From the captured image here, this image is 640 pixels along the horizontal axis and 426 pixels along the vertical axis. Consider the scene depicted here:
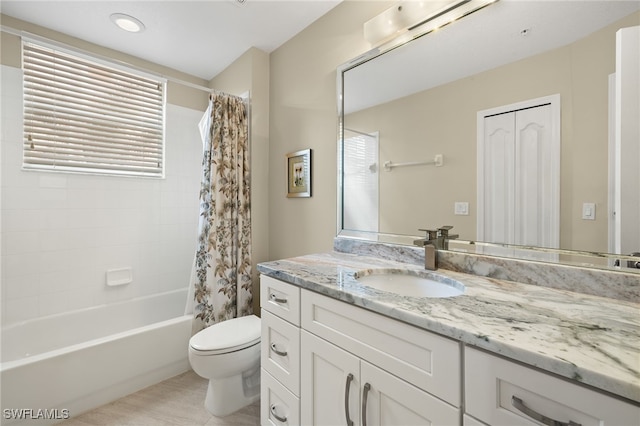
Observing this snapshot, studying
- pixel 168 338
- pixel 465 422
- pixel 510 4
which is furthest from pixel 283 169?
pixel 465 422

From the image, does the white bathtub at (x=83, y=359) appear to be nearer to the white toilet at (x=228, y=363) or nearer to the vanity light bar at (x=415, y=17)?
the white toilet at (x=228, y=363)

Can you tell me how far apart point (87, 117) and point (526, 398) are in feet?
9.86

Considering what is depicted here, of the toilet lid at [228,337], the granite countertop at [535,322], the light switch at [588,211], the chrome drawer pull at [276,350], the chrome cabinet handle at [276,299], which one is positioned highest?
the light switch at [588,211]

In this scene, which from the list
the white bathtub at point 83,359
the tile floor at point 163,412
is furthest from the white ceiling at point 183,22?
the tile floor at point 163,412

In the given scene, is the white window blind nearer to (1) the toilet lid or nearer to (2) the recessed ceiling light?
(2) the recessed ceiling light

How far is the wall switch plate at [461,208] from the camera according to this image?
47.2 inches

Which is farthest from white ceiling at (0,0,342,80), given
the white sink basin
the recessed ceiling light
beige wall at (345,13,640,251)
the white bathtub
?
the white bathtub

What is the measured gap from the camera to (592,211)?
907 millimetres

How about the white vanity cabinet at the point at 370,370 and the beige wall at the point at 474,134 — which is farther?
the beige wall at the point at 474,134

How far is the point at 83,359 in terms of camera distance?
155 cm

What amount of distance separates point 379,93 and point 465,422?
145 cm

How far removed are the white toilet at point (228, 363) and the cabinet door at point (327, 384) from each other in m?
0.62

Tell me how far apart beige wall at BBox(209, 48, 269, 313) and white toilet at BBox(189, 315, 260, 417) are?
0.60m

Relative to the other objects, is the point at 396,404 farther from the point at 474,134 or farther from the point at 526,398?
the point at 474,134
